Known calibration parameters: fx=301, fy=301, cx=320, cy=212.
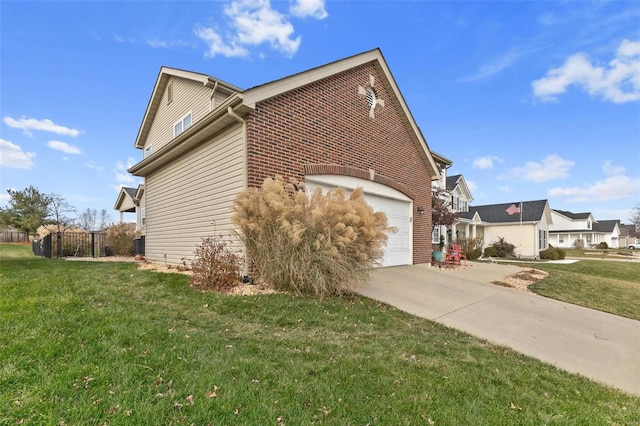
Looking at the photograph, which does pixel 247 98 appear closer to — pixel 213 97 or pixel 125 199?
pixel 213 97

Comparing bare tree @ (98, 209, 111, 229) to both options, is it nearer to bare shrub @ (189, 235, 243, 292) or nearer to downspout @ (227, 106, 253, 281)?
bare shrub @ (189, 235, 243, 292)

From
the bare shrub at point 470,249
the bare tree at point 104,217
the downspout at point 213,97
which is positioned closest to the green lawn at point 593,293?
the bare shrub at point 470,249

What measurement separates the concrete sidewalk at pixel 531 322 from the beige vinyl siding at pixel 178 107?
8247 mm

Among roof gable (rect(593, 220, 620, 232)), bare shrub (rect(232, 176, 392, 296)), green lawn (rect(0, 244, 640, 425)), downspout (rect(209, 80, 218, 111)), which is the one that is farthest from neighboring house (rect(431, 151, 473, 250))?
roof gable (rect(593, 220, 620, 232))

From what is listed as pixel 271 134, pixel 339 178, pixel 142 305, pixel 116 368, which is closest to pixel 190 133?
pixel 271 134

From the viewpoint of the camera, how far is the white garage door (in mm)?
9219

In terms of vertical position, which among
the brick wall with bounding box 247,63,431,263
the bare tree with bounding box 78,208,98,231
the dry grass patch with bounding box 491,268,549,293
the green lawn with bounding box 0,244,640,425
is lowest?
the dry grass patch with bounding box 491,268,549,293

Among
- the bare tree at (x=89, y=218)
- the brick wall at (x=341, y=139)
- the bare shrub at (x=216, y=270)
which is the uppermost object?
the brick wall at (x=341, y=139)

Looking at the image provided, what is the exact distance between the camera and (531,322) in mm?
5699

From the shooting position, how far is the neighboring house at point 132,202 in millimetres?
18906

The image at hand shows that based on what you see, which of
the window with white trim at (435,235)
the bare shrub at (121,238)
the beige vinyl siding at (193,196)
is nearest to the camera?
the beige vinyl siding at (193,196)

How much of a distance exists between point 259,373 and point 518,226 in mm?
32057

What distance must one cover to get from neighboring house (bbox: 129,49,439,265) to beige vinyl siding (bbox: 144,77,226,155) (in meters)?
0.04

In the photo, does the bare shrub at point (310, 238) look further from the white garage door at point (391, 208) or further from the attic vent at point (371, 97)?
the attic vent at point (371, 97)
